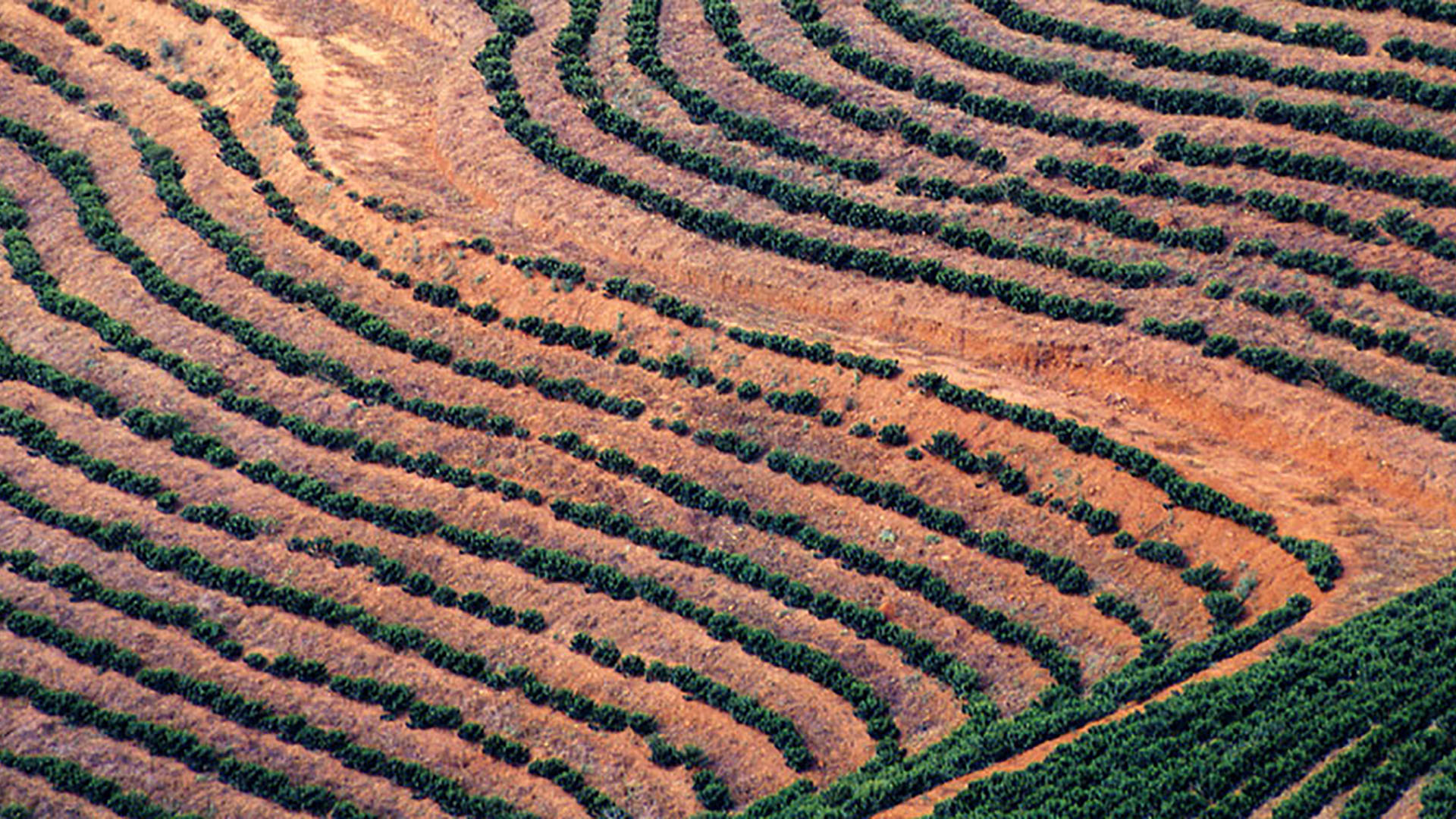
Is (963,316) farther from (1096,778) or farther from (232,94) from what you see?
(232,94)

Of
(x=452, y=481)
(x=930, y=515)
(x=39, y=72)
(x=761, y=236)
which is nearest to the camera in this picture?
(x=930, y=515)

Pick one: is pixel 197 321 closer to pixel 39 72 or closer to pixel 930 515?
pixel 39 72

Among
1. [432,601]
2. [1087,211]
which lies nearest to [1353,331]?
[1087,211]

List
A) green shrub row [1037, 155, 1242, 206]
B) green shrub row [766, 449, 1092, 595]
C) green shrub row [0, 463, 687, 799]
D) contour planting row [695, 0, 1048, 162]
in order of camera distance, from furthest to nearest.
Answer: contour planting row [695, 0, 1048, 162]
green shrub row [1037, 155, 1242, 206]
green shrub row [766, 449, 1092, 595]
green shrub row [0, 463, 687, 799]

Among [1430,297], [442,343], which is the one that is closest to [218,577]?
[442,343]

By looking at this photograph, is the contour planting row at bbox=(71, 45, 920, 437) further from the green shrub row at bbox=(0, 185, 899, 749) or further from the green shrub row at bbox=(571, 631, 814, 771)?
the green shrub row at bbox=(571, 631, 814, 771)

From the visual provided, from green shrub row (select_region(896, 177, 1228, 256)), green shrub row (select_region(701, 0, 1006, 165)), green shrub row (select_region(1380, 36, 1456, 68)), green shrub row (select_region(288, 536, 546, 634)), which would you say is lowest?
green shrub row (select_region(288, 536, 546, 634))

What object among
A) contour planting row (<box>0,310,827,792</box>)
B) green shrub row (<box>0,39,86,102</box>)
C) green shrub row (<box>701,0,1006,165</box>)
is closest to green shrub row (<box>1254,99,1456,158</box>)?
green shrub row (<box>701,0,1006,165</box>)

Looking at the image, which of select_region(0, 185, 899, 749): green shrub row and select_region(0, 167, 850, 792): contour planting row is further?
select_region(0, 167, 850, 792): contour planting row

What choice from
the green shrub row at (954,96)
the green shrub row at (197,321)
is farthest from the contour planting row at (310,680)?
the green shrub row at (954,96)
